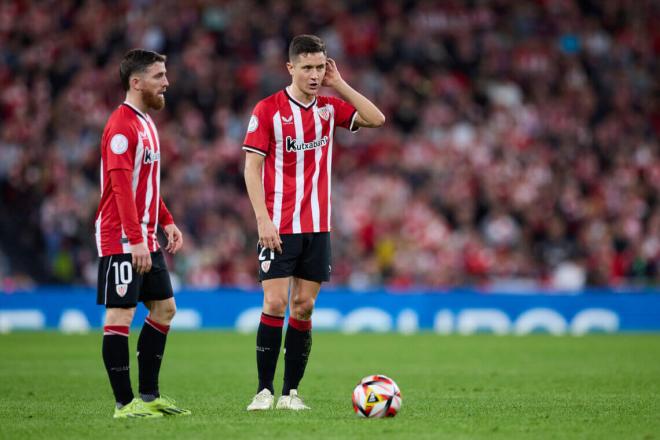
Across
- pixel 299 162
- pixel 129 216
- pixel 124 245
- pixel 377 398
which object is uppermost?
pixel 299 162

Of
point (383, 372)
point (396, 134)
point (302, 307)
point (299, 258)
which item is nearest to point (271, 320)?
point (302, 307)

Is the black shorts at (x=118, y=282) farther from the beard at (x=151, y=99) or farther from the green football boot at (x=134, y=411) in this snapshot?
the beard at (x=151, y=99)

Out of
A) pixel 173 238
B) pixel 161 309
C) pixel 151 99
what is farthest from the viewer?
pixel 173 238

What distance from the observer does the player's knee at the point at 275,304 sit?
7.79 meters

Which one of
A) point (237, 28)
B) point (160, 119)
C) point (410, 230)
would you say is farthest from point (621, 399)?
point (237, 28)

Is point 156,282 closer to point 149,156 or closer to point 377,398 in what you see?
point 149,156

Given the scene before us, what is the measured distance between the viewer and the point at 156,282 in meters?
7.45

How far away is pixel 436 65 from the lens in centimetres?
2481

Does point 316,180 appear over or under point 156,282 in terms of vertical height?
over

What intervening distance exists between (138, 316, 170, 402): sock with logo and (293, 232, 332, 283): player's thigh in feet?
3.59

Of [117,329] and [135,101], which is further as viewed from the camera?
[135,101]

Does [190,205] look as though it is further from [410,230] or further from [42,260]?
[410,230]

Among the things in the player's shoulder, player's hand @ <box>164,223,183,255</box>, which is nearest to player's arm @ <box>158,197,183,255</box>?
player's hand @ <box>164,223,183,255</box>

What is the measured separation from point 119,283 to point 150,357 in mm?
743
